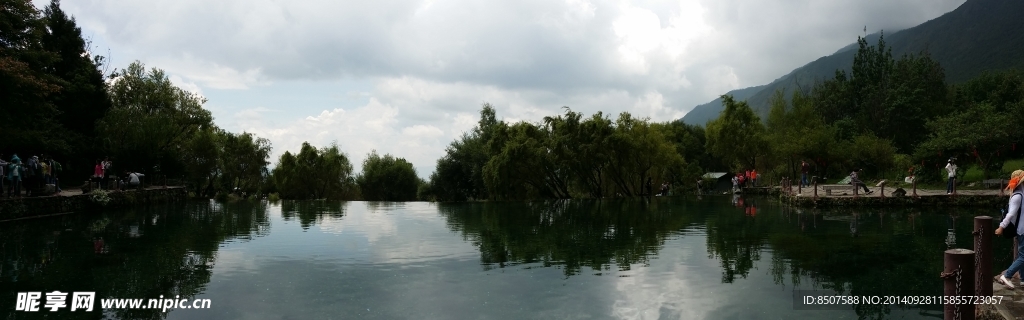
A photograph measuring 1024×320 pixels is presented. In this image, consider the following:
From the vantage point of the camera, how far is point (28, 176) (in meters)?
23.4

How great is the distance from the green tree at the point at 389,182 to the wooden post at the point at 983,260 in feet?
233

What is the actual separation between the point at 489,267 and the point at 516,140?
35816 millimetres

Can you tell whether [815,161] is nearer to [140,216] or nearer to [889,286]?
[889,286]

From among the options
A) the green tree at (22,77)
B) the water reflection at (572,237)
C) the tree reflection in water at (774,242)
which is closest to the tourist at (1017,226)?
the tree reflection in water at (774,242)

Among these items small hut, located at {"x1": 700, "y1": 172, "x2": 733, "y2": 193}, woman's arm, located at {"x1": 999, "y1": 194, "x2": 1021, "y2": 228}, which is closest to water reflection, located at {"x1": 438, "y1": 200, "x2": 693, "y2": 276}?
woman's arm, located at {"x1": 999, "y1": 194, "x2": 1021, "y2": 228}

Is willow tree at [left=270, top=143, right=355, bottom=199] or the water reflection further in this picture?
willow tree at [left=270, top=143, right=355, bottom=199]

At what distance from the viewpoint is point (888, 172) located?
51406 millimetres

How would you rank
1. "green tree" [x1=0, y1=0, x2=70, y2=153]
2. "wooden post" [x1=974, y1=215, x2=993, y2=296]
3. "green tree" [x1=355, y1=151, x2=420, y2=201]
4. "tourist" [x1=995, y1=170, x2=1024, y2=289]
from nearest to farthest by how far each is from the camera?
"wooden post" [x1=974, y1=215, x2=993, y2=296] → "tourist" [x1=995, y1=170, x2=1024, y2=289] → "green tree" [x1=0, y1=0, x2=70, y2=153] → "green tree" [x1=355, y1=151, x2=420, y2=201]

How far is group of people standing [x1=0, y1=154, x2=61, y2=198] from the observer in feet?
72.7

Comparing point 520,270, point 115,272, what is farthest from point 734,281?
point 115,272

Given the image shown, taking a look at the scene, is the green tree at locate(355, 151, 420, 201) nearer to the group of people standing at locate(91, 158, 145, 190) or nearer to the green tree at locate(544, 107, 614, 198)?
the green tree at locate(544, 107, 614, 198)

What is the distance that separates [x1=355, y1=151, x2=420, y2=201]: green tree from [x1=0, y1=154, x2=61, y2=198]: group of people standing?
5014cm

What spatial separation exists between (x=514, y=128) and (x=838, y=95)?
53265mm

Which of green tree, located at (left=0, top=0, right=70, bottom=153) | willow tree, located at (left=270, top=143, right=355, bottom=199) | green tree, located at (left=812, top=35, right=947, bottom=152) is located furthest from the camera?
green tree, located at (left=812, top=35, right=947, bottom=152)
